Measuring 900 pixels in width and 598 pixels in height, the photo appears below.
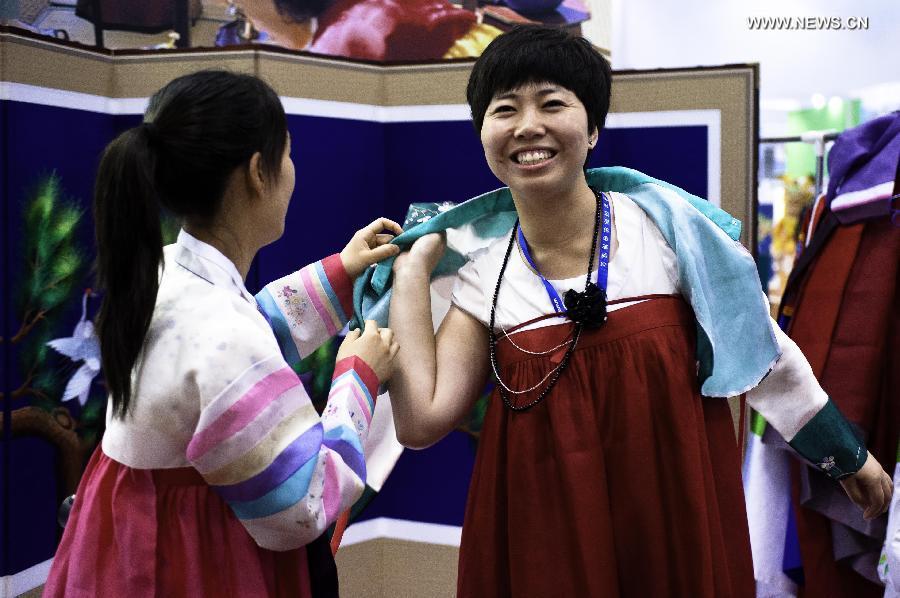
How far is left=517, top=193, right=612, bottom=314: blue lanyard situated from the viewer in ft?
4.71

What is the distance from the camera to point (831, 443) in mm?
1542

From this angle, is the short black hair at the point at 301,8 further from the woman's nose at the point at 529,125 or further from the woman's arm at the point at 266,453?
the woman's arm at the point at 266,453

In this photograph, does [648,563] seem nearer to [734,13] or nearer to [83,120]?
[83,120]

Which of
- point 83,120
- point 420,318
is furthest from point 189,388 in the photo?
point 83,120

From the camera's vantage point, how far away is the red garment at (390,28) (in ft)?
9.44

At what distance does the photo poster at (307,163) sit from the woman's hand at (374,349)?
886 mm

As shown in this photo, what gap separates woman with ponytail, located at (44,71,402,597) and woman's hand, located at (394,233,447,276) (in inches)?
8.6

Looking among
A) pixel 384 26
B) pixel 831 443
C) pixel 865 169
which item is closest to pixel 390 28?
pixel 384 26

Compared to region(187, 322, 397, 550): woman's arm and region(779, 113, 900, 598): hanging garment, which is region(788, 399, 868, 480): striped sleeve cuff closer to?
region(779, 113, 900, 598): hanging garment

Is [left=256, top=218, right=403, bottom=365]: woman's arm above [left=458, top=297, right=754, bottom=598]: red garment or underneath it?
above

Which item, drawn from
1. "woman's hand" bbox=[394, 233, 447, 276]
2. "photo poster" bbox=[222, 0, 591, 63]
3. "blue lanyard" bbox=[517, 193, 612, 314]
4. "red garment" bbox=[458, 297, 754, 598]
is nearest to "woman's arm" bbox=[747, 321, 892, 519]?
"red garment" bbox=[458, 297, 754, 598]

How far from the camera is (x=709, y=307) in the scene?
1433 millimetres

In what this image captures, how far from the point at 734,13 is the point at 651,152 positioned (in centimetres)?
171

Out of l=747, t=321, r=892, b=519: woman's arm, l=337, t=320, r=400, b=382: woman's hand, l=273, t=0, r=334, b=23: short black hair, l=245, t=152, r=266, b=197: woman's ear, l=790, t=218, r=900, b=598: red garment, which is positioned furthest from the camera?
l=273, t=0, r=334, b=23: short black hair
